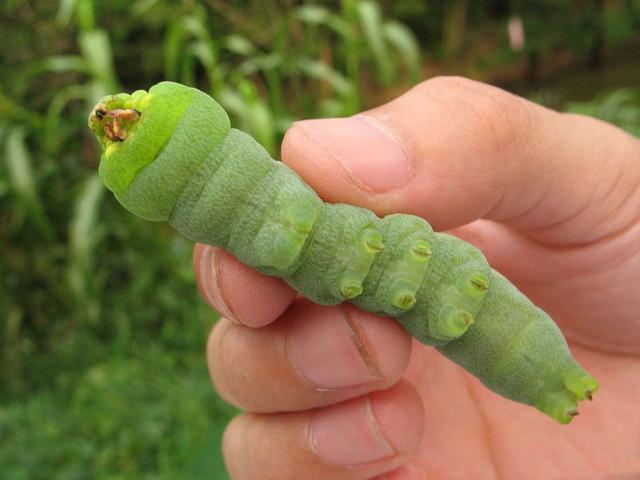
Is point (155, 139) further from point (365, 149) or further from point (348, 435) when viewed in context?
point (348, 435)

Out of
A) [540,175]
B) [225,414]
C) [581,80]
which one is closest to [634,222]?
[540,175]

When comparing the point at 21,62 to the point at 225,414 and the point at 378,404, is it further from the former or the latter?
the point at 378,404

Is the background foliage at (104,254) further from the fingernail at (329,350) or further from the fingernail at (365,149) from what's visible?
the fingernail at (365,149)

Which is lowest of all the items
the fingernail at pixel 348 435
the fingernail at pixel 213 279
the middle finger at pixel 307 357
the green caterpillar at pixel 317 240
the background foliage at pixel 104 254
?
the background foliage at pixel 104 254

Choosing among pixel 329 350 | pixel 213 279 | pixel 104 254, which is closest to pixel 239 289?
pixel 213 279

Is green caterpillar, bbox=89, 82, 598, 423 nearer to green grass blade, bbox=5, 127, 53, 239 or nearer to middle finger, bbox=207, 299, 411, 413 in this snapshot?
middle finger, bbox=207, 299, 411, 413

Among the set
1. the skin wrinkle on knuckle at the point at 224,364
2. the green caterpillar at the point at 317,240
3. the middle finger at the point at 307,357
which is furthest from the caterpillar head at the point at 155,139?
the skin wrinkle on knuckle at the point at 224,364
